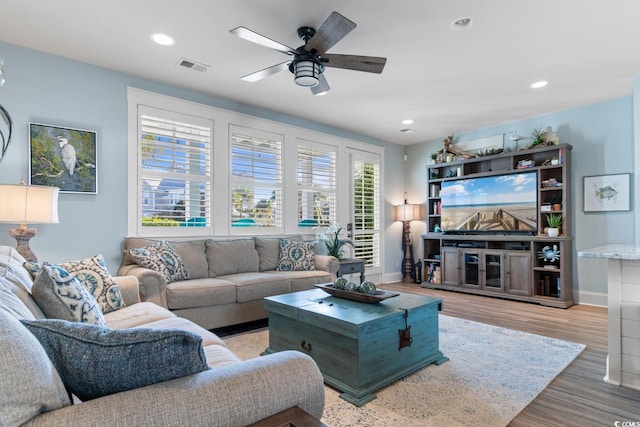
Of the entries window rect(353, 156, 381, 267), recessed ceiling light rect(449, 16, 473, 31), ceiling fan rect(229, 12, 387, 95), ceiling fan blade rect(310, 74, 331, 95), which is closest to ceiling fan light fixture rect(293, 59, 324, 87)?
ceiling fan rect(229, 12, 387, 95)

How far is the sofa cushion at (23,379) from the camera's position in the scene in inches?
28.7

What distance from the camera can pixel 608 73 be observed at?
3725 millimetres

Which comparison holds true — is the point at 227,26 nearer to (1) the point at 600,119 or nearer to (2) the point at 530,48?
(2) the point at 530,48

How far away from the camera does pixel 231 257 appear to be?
4.11 metres

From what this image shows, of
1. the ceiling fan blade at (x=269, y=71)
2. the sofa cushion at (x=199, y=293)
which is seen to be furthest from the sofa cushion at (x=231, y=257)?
the ceiling fan blade at (x=269, y=71)

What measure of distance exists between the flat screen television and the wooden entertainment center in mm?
38

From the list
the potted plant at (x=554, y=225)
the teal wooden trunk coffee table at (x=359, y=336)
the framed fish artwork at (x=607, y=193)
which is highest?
the framed fish artwork at (x=607, y=193)

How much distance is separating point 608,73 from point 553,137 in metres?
1.23

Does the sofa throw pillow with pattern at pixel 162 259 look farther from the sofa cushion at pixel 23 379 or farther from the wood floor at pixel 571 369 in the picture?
the wood floor at pixel 571 369

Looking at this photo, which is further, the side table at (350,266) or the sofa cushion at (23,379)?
the side table at (350,266)

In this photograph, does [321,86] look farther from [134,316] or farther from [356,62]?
[134,316]

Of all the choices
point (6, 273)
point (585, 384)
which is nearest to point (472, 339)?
point (585, 384)

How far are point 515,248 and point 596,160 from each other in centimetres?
156

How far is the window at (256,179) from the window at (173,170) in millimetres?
372
